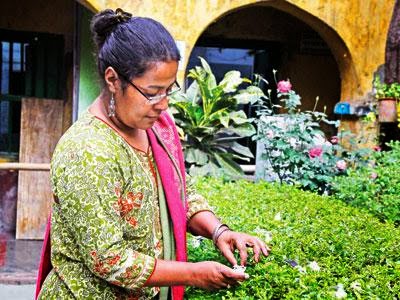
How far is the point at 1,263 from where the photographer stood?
6.12 m

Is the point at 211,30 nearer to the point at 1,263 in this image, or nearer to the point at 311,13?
the point at 311,13

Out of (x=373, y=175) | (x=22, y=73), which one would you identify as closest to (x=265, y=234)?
(x=373, y=175)

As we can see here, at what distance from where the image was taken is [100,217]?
1.48 meters

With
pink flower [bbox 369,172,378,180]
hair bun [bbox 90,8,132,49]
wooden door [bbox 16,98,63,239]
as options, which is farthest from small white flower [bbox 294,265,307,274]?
wooden door [bbox 16,98,63,239]

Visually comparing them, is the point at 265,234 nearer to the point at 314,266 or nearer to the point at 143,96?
the point at 314,266

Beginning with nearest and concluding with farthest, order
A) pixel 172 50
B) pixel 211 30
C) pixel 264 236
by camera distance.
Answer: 1. pixel 172 50
2. pixel 264 236
3. pixel 211 30

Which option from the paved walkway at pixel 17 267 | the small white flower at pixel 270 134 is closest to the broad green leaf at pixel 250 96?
the small white flower at pixel 270 134

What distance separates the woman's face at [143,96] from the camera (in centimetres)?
156

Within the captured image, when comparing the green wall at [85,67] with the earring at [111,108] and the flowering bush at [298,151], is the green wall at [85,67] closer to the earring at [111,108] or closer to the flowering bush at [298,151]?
the flowering bush at [298,151]

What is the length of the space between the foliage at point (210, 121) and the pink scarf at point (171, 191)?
10.6 feet

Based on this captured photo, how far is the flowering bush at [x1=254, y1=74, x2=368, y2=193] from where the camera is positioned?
15.4ft

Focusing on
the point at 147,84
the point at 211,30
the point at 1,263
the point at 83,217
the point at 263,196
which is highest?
the point at 211,30

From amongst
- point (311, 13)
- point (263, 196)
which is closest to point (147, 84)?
point (263, 196)

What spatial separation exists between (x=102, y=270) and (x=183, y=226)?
38 cm
